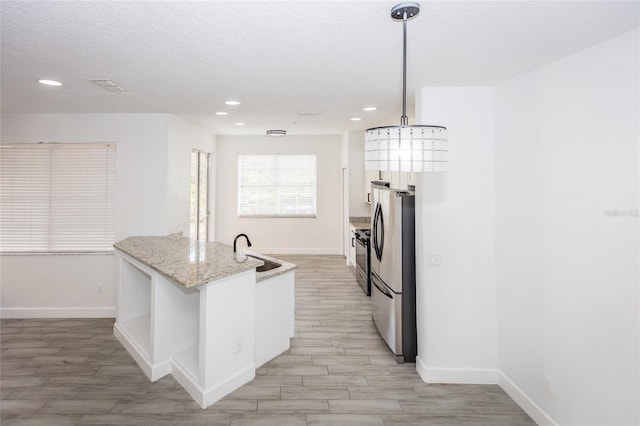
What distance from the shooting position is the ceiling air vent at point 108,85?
2.84 m

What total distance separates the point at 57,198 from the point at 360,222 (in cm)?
460

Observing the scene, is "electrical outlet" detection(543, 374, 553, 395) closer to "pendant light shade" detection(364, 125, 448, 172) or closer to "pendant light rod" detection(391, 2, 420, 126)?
"pendant light shade" detection(364, 125, 448, 172)

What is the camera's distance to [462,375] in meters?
2.88

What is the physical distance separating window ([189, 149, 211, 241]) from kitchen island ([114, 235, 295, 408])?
7.71ft

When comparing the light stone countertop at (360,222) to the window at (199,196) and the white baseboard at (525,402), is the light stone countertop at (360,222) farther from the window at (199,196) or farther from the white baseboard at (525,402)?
the white baseboard at (525,402)

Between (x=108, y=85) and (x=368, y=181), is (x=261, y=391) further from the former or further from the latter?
(x=368, y=181)

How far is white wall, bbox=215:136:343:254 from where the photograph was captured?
295 inches

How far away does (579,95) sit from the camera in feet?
6.93

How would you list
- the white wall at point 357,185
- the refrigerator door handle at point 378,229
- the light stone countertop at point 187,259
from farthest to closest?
1. the white wall at point 357,185
2. the refrigerator door handle at point 378,229
3. the light stone countertop at point 187,259

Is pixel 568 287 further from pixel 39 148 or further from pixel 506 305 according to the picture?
pixel 39 148

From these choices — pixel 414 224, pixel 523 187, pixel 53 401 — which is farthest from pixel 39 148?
pixel 523 187

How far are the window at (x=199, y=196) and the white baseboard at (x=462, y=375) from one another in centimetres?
440

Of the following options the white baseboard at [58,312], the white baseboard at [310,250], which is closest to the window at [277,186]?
the white baseboard at [310,250]

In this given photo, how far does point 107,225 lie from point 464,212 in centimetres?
429
